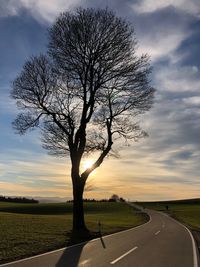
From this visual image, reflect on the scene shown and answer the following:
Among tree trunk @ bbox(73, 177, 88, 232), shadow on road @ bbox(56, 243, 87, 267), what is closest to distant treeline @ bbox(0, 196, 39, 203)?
tree trunk @ bbox(73, 177, 88, 232)

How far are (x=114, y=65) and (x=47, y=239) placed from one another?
44.1 feet

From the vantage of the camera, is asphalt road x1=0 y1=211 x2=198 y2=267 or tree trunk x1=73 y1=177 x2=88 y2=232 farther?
tree trunk x1=73 y1=177 x2=88 y2=232

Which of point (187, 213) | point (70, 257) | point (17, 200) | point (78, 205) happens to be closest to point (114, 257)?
point (70, 257)

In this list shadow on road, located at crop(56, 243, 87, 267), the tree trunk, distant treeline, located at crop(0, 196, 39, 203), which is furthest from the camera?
distant treeline, located at crop(0, 196, 39, 203)

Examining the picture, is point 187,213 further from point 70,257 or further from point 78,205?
point 70,257

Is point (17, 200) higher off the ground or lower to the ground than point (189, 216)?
higher

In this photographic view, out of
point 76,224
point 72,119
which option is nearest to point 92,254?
point 76,224

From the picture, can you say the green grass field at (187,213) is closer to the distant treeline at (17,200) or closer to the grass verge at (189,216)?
the grass verge at (189,216)

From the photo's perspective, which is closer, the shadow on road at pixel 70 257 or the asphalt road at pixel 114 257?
the shadow on road at pixel 70 257

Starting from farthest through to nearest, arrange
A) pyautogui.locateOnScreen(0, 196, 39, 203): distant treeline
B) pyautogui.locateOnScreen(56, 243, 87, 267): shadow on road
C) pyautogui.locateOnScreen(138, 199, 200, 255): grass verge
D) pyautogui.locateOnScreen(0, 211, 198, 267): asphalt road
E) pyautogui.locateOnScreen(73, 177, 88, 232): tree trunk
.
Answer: pyautogui.locateOnScreen(0, 196, 39, 203): distant treeline → pyautogui.locateOnScreen(138, 199, 200, 255): grass verge → pyautogui.locateOnScreen(73, 177, 88, 232): tree trunk → pyautogui.locateOnScreen(0, 211, 198, 267): asphalt road → pyautogui.locateOnScreen(56, 243, 87, 267): shadow on road

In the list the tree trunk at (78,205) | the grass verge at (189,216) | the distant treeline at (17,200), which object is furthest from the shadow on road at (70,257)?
the distant treeline at (17,200)

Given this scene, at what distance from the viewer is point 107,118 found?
1309 inches

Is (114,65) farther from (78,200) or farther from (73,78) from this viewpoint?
(78,200)

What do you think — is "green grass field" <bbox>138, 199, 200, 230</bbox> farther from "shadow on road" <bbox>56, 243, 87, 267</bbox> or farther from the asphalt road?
"shadow on road" <bbox>56, 243, 87, 267</bbox>
